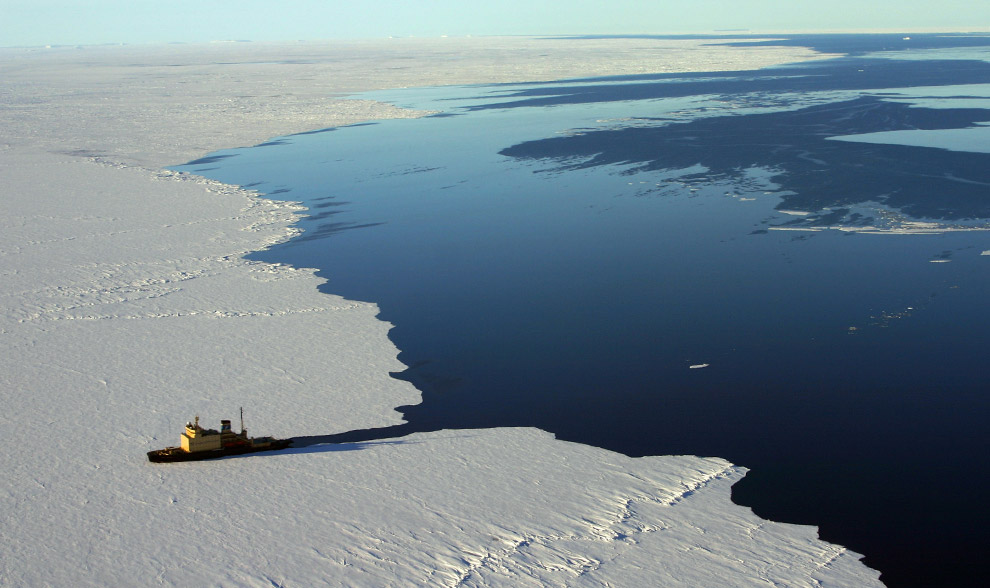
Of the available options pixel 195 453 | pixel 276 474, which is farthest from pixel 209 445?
pixel 276 474

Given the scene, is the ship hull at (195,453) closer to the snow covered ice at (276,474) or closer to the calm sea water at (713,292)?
the snow covered ice at (276,474)

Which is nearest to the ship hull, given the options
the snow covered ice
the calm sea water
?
the snow covered ice

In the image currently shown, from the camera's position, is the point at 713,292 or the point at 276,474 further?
the point at 713,292

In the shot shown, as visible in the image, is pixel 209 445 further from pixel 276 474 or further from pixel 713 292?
pixel 713 292

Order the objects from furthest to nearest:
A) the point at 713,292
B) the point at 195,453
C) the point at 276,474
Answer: the point at 713,292, the point at 195,453, the point at 276,474

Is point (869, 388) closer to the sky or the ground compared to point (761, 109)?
closer to the ground

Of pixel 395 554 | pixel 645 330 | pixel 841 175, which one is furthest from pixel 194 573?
pixel 841 175

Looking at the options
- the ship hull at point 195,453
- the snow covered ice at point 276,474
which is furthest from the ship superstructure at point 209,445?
the snow covered ice at point 276,474

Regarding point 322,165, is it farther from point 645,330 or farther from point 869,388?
point 869,388
